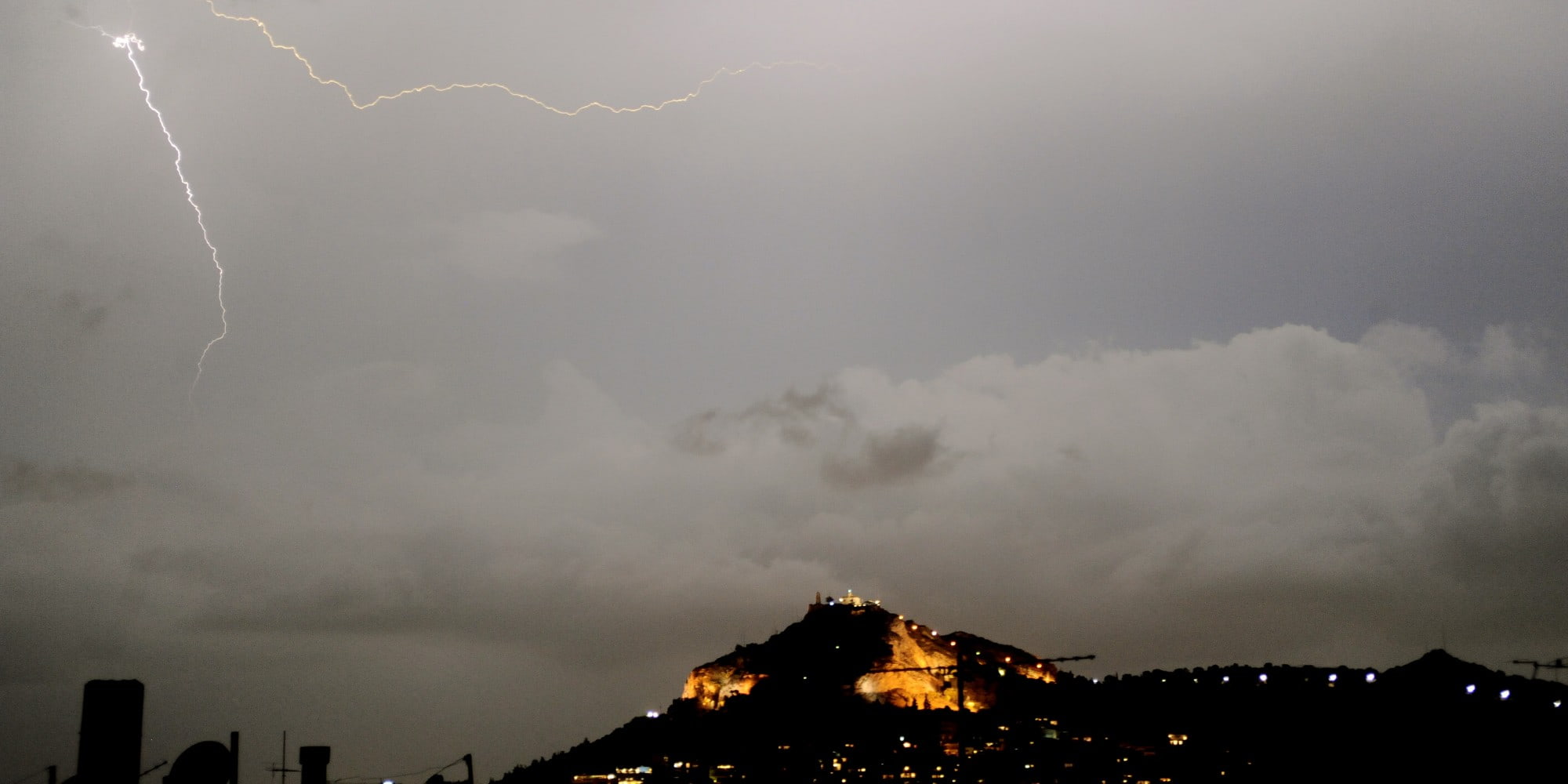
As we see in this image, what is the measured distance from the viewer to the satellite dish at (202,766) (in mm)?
6168

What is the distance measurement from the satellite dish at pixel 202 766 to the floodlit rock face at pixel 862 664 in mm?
130264

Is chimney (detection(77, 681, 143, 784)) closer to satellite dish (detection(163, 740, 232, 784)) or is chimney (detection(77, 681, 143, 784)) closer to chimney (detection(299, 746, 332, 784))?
satellite dish (detection(163, 740, 232, 784))

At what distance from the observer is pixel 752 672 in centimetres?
15200

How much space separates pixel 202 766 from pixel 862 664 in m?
142

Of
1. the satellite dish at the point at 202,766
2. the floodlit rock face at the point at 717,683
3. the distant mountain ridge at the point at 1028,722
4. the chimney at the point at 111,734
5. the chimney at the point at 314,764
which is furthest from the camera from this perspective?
the floodlit rock face at the point at 717,683

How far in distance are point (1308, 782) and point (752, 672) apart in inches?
3511

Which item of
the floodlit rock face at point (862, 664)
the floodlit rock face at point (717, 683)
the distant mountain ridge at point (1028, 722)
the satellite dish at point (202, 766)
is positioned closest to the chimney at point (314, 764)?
the satellite dish at point (202, 766)

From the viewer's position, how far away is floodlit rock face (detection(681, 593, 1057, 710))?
13888 centimetres

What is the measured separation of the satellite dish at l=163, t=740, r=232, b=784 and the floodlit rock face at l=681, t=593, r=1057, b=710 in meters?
130

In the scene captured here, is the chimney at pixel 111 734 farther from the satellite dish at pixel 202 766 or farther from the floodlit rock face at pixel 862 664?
the floodlit rock face at pixel 862 664

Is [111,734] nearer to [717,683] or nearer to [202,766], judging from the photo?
[202,766]

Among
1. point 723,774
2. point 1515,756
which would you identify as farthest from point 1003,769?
point 1515,756

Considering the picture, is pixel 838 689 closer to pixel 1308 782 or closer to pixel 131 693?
pixel 1308 782

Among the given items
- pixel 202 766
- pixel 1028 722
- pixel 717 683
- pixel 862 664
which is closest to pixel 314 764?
pixel 202 766
